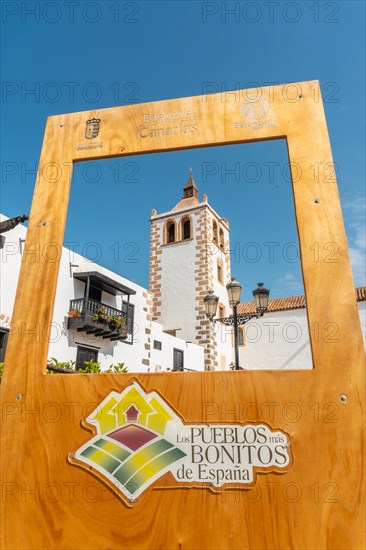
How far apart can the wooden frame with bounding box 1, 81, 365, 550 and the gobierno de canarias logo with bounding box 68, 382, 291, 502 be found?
3 centimetres

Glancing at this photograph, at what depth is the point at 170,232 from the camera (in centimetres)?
1697

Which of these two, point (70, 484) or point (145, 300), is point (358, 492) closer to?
point (70, 484)

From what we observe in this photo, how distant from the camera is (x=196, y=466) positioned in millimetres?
1187

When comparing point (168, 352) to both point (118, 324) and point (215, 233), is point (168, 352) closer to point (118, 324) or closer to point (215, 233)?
point (118, 324)

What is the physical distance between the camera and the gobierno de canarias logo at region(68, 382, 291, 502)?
116cm

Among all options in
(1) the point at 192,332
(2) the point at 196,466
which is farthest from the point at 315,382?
(1) the point at 192,332

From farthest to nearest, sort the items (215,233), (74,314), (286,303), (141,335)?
(286,303)
(215,233)
(141,335)
(74,314)

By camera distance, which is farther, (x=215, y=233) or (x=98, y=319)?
(x=215, y=233)

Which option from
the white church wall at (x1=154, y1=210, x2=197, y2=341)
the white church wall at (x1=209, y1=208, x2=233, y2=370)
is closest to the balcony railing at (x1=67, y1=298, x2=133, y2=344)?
the white church wall at (x1=154, y1=210, x2=197, y2=341)

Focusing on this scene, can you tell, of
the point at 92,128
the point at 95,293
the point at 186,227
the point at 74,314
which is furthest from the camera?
the point at 186,227

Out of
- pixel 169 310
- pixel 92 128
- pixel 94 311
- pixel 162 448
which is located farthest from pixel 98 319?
pixel 162 448

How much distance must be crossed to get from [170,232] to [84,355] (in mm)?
8527

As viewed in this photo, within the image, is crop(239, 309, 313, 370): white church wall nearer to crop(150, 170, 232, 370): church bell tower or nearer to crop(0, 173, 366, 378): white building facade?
crop(0, 173, 366, 378): white building facade

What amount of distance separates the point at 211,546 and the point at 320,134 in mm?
1558
